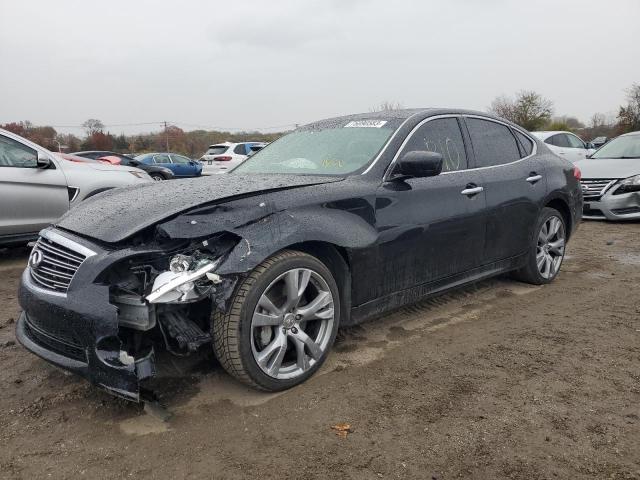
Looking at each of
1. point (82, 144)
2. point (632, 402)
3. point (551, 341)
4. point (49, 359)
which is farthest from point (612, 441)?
point (82, 144)

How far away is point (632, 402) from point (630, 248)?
445cm

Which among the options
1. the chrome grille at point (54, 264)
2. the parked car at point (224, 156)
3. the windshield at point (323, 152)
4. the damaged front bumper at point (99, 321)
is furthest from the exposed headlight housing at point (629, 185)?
the parked car at point (224, 156)

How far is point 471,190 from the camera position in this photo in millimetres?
3723

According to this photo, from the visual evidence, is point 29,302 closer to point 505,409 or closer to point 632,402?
point 505,409

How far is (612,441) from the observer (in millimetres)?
2266

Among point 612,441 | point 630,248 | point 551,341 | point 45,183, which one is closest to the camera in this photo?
point 612,441

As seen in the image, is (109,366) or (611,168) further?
(611,168)

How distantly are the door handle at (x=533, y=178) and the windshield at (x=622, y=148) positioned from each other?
566cm

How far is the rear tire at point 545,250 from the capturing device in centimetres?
448

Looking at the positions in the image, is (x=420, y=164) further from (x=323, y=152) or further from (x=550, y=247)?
(x=550, y=247)

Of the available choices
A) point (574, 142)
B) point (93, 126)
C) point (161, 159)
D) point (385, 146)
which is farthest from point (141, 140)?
point (385, 146)

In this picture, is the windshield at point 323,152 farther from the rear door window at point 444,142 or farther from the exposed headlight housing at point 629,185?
the exposed headlight housing at point 629,185

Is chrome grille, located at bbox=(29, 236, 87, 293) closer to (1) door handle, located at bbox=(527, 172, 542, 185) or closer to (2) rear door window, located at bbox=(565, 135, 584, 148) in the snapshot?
(1) door handle, located at bbox=(527, 172, 542, 185)

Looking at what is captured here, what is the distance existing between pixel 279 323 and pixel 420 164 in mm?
1326
